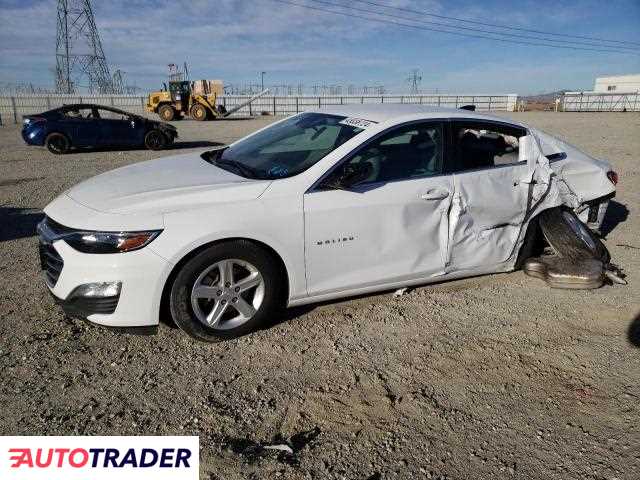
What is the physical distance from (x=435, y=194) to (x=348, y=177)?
0.77m

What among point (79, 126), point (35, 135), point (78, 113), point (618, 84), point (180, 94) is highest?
point (618, 84)

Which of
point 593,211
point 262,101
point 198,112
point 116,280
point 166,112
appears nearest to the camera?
point 116,280

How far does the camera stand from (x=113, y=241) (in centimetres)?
291

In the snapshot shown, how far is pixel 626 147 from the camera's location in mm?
14281

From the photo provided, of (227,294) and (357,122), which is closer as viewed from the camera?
(227,294)

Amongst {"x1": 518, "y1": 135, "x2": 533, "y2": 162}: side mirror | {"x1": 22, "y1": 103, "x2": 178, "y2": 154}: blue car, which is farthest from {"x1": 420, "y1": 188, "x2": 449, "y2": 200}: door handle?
{"x1": 22, "y1": 103, "x2": 178, "y2": 154}: blue car

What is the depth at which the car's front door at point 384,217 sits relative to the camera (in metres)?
3.34

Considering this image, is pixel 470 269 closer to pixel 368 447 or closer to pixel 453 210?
pixel 453 210

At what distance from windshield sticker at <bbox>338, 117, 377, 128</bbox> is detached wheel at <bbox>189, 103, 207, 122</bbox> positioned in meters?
26.9

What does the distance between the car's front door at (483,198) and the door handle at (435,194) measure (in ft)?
0.36

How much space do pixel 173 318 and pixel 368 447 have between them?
4.81 ft

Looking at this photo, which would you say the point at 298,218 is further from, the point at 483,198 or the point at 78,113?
the point at 78,113

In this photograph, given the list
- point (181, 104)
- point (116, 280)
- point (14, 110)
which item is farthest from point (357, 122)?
point (14, 110)

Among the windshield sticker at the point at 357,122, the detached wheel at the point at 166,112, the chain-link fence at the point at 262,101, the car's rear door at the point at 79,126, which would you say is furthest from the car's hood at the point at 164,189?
the chain-link fence at the point at 262,101
